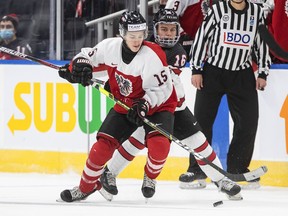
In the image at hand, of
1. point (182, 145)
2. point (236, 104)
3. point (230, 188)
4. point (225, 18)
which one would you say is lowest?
point (230, 188)

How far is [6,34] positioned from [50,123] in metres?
0.82

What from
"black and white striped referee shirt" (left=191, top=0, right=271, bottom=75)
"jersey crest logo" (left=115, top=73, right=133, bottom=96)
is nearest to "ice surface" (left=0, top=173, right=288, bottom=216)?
"jersey crest logo" (left=115, top=73, right=133, bottom=96)

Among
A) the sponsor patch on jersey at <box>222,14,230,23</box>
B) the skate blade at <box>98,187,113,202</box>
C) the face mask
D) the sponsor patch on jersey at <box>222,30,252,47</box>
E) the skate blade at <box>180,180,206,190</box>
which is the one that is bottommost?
the skate blade at <box>180,180,206,190</box>

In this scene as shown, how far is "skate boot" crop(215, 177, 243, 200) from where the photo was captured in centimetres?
487

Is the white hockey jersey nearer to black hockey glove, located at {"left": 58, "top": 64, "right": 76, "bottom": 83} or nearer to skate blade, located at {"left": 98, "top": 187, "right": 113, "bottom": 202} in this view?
black hockey glove, located at {"left": 58, "top": 64, "right": 76, "bottom": 83}

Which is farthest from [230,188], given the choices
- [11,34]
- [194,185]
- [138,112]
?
[11,34]

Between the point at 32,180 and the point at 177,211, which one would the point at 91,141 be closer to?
the point at 32,180

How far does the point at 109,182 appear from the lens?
4.87 metres

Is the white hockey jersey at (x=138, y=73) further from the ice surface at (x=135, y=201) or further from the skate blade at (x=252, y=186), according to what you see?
the skate blade at (x=252, y=186)

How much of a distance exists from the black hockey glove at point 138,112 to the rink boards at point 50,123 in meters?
1.21

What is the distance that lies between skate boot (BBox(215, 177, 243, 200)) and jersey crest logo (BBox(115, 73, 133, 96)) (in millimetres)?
719

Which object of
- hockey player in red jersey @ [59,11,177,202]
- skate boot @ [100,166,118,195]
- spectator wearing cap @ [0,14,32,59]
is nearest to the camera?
hockey player in red jersey @ [59,11,177,202]

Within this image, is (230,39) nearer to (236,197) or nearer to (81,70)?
(236,197)

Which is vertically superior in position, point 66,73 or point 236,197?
point 66,73
